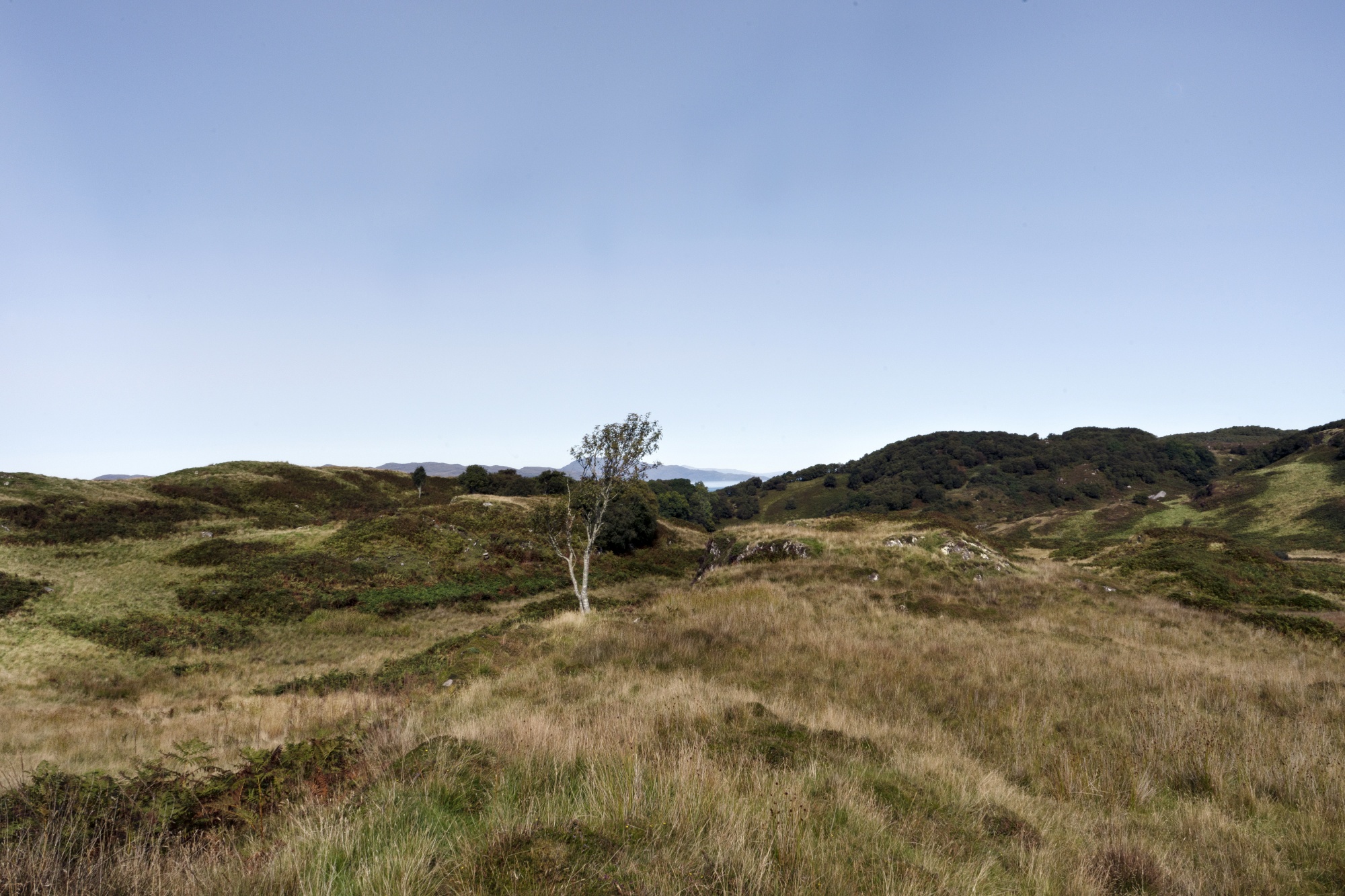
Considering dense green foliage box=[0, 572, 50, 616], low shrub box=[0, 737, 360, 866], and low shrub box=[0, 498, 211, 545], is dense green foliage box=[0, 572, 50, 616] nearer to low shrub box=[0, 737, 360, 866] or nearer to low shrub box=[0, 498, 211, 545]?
low shrub box=[0, 498, 211, 545]

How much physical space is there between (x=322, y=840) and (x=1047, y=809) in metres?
6.71

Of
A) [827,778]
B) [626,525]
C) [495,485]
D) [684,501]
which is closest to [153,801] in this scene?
[827,778]

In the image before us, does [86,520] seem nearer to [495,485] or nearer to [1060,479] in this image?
[495,485]

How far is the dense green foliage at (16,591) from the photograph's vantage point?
74.4 feet

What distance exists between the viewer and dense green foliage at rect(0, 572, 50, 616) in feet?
74.4

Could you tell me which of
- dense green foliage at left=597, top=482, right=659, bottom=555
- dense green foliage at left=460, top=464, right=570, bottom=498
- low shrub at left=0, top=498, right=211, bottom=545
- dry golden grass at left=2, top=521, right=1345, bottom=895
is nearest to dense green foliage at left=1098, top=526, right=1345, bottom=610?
dry golden grass at left=2, top=521, right=1345, bottom=895

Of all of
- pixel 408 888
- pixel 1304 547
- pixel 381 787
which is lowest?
pixel 1304 547

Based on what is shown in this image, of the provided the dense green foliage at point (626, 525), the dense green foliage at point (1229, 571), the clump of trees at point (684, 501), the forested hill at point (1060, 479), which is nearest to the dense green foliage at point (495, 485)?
the clump of trees at point (684, 501)

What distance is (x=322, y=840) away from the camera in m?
3.56

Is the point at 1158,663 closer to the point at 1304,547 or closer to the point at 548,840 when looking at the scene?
the point at 548,840

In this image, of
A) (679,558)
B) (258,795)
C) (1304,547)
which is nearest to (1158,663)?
(258,795)

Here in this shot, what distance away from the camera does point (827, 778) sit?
17.6 feet

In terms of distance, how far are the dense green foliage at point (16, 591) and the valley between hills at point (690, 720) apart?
46 cm

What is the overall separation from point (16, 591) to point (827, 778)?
120 ft
